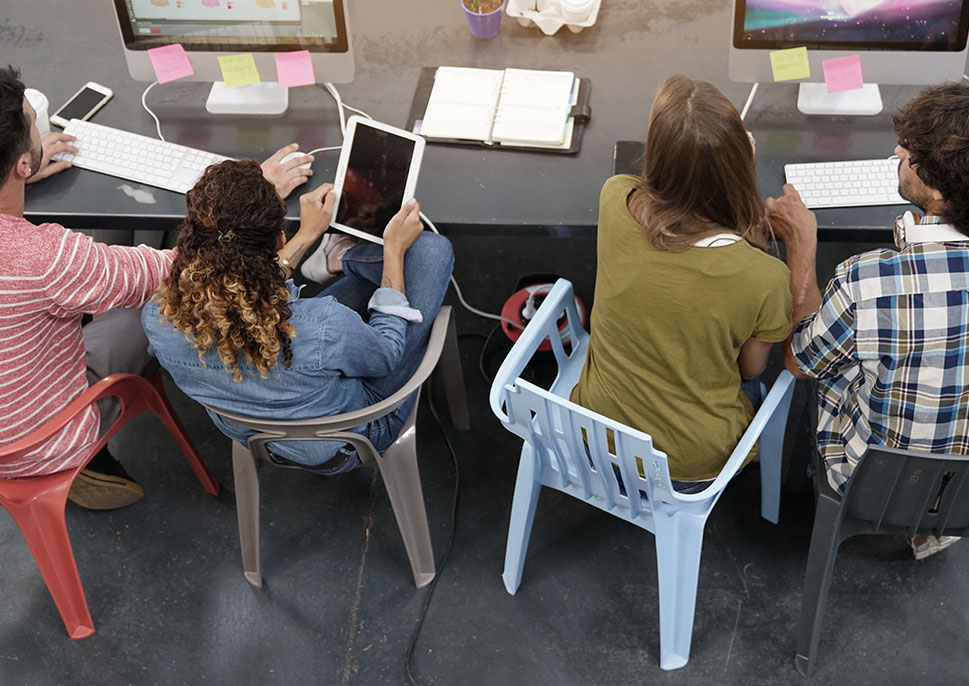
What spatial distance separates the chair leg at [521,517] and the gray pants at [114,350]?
0.89 metres

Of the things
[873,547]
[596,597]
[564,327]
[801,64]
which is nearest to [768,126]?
[801,64]

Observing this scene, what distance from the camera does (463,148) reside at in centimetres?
218

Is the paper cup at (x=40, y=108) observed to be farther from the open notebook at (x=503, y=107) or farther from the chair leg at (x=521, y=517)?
the chair leg at (x=521, y=517)

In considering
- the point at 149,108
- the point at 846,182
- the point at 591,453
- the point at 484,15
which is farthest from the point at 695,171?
the point at 149,108

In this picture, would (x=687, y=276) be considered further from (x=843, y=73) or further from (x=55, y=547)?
(x=55, y=547)

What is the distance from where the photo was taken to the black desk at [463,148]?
80.8 inches

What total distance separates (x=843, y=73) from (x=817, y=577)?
111cm

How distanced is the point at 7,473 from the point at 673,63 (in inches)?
70.6

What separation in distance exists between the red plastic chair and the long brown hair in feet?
3.77

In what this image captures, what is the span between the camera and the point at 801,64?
2131 mm

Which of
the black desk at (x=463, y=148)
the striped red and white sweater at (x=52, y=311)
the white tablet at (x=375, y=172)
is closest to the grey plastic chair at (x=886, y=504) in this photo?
the black desk at (x=463, y=148)

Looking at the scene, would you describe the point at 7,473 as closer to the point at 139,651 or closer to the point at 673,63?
the point at 139,651

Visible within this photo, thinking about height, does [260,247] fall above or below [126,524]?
above

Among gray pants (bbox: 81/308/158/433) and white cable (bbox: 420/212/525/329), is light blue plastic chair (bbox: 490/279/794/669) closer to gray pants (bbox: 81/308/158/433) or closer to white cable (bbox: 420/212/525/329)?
white cable (bbox: 420/212/525/329)
